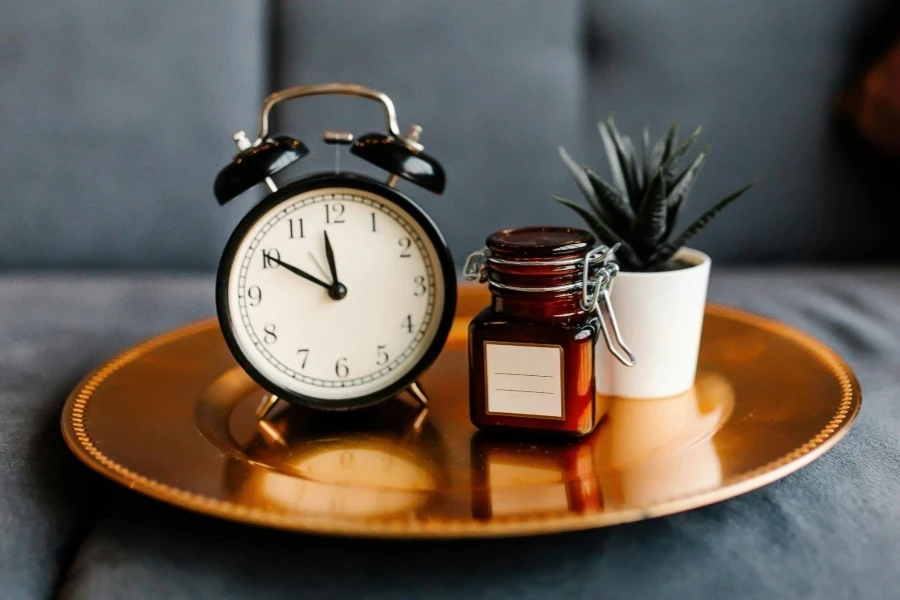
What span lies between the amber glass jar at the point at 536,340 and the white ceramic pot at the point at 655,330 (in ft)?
0.31

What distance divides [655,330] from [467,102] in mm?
571

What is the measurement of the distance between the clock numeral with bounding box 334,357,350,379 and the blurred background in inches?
22.4

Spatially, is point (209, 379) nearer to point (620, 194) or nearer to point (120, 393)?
point (120, 393)

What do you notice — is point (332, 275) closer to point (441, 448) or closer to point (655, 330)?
point (441, 448)

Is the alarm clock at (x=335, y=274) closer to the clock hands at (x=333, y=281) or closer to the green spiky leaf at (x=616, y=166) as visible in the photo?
the clock hands at (x=333, y=281)

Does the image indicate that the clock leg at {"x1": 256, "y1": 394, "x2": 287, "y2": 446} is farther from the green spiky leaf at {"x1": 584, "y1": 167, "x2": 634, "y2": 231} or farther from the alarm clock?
the green spiky leaf at {"x1": 584, "y1": 167, "x2": 634, "y2": 231}

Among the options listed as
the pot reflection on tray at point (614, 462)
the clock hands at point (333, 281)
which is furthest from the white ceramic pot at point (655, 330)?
the clock hands at point (333, 281)

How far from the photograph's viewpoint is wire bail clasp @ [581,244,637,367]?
69 cm

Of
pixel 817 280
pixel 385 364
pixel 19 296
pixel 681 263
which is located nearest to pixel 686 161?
pixel 817 280

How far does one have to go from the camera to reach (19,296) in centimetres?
117

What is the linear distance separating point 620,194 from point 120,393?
0.49 metres

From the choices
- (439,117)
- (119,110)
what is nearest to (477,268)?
(439,117)

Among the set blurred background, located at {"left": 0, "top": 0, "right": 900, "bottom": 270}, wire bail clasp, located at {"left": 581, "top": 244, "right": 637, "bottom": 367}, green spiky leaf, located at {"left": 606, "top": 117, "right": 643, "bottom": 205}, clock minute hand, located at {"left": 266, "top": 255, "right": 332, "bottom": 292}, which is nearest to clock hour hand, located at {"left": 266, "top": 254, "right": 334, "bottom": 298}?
clock minute hand, located at {"left": 266, "top": 255, "right": 332, "bottom": 292}

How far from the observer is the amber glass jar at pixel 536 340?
0.67 meters
